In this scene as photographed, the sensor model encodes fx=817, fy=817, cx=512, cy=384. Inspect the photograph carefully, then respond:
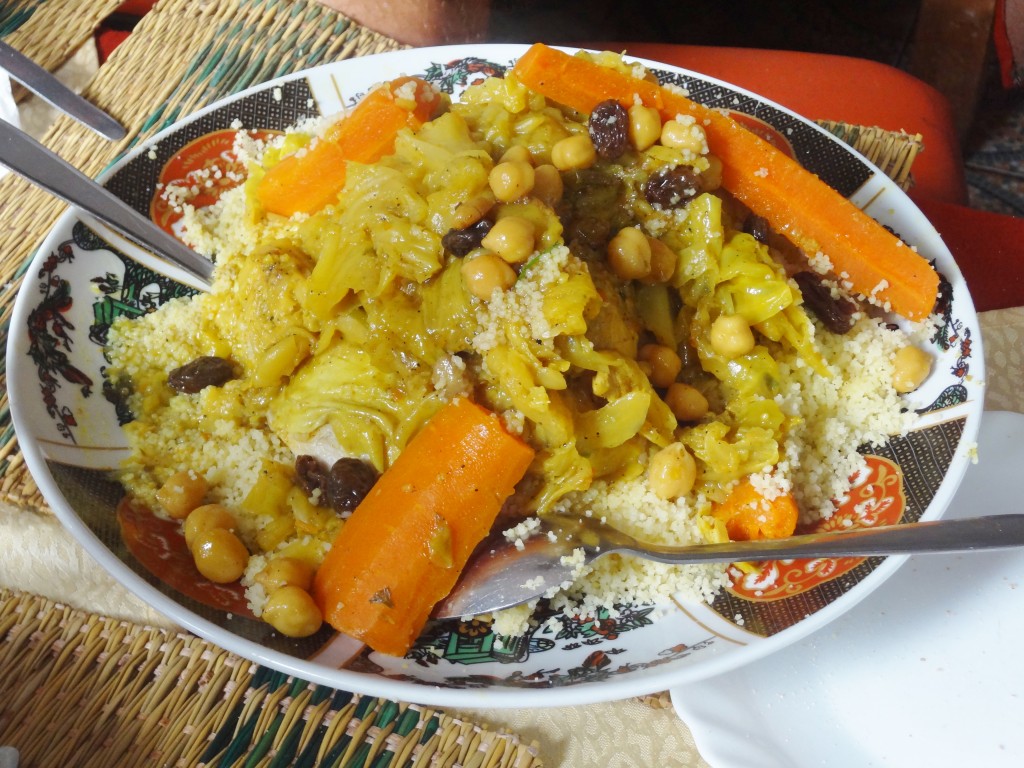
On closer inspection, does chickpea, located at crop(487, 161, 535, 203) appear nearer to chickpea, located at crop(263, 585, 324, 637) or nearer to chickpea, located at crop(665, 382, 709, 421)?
chickpea, located at crop(665, 382, 709, 421)

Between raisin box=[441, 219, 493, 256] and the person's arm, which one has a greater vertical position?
Result: the person's arm

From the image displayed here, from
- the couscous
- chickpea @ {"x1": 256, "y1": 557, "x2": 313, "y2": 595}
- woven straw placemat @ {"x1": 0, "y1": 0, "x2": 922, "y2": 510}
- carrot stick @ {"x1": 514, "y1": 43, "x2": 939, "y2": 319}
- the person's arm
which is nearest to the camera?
chickpea @ {"x1": 256, "y1": 557, "x2": 313, "y2": 595}

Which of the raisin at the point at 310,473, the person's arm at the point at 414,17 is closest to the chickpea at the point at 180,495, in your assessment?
the raisin at the point at 310,473

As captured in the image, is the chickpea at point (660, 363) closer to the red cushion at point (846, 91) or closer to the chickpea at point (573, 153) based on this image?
the chickpea at point (573, 153)

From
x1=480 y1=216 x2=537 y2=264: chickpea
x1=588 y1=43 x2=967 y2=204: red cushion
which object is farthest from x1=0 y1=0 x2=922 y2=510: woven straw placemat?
x1=480 y1=216 x2=537 y2=264: chickpea

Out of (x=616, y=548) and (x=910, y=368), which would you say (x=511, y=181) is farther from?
(x=910, y=368)

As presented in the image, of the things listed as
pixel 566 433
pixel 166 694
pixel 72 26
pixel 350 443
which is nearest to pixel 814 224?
pixel 566 433

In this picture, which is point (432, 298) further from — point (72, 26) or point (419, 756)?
point (72, 26)
